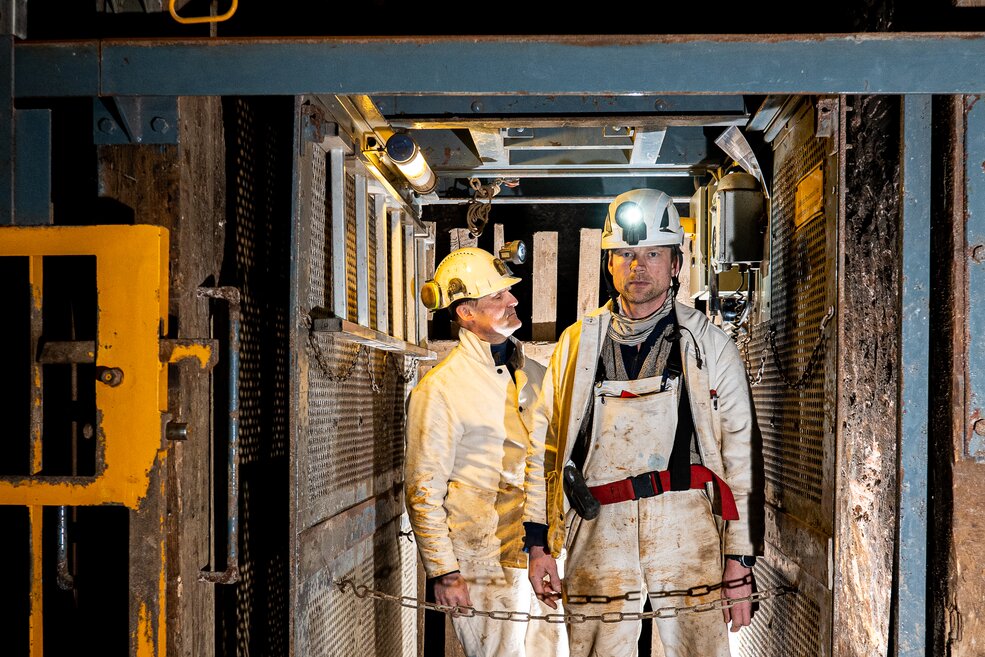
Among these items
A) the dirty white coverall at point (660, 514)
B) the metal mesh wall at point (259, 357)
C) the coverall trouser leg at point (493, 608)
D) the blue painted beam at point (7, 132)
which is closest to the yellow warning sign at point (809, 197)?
the dirty white coverall at point (660, 514)

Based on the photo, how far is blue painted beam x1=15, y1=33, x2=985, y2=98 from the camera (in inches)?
120

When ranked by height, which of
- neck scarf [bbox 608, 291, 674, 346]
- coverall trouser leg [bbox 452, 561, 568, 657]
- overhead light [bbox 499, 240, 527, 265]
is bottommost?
coverall trouser leg [bbox 452, 561, 568, 657]

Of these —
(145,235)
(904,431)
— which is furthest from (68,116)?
(904,431)

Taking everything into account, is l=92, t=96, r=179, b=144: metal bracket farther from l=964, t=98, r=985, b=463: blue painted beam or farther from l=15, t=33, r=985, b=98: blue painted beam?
l=964, t=98, r=985, b=463: blue painted beam

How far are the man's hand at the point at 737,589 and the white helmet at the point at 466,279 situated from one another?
2.01 m

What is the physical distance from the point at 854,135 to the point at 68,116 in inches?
129

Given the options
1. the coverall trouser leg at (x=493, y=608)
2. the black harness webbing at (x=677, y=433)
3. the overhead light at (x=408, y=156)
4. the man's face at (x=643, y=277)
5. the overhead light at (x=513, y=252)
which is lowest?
the coverall trouser leg at (x=493, y=608)

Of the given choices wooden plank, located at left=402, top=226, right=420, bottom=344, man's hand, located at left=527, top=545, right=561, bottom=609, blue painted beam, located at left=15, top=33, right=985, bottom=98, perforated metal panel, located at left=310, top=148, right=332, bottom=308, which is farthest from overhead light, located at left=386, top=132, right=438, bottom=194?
man's hand, located at left=527, top=545, right=561, bottom=609

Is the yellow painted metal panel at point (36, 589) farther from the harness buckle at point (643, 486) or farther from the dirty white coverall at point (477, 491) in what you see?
the harness buckle at point (643, 486)

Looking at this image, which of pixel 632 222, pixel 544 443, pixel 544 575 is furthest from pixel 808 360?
pixel 544 575

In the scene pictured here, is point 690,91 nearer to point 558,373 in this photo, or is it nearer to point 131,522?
point 558,373

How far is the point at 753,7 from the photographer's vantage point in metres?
4.27

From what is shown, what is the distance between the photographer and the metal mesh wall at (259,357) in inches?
147

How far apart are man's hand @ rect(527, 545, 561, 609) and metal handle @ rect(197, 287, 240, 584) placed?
1427 mm
